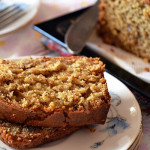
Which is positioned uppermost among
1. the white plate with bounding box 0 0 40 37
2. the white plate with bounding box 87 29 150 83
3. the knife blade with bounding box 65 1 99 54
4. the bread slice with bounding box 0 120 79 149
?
the white plate with bounding box 0 0 40 37

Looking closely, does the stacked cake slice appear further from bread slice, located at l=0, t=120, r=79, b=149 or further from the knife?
the knife

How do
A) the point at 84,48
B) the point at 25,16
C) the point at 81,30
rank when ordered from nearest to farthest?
1. the point at 84,48
2. the point at 81,30
3. the point at 25,16

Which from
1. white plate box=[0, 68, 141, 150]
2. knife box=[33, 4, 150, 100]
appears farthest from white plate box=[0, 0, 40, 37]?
white plate box=[0, 68, 141, 150]

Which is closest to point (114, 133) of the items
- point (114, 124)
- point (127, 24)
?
point (114, 124)

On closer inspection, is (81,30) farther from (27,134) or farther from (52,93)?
(27,134)

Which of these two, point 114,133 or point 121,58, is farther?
point 121,58

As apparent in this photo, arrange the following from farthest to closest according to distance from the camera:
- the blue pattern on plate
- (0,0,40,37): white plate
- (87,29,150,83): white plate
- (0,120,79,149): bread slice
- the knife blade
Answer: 1. (0,0,40,37): white plate
2. the knife blade
3. (87,29,150,83): white plate
4. the blue pattern on plate
5. (0,120,79,149): bread slice

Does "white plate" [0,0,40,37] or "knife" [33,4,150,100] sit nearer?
"knife" [33,4,150,100]

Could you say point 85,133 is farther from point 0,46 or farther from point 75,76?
point 0,46
